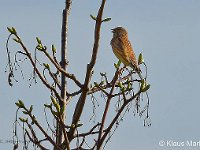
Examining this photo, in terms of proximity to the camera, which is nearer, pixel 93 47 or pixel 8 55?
pixel 93 47

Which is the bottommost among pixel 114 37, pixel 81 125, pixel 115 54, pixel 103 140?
pixel 103 140

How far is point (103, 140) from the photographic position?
12.9 ft

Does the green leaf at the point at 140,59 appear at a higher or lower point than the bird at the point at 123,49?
lower

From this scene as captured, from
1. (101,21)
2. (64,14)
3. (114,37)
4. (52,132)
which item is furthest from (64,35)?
(114,37)

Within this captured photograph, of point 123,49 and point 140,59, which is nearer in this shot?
point 140,59

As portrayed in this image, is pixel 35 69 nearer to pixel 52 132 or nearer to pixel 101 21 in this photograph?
pixel 52 132

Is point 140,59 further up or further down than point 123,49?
further down

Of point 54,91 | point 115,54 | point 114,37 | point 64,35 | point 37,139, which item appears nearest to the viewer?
point 37,139

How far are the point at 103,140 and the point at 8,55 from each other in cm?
179

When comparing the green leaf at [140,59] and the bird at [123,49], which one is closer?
the green leaf at [140,59]

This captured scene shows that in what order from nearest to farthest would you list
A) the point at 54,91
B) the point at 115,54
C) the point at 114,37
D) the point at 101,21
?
the point at 101,21
the point at 54,91
the point at 115,54
the point at 114,37

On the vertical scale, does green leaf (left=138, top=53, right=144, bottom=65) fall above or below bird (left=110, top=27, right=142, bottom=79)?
below

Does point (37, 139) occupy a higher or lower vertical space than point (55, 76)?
lower

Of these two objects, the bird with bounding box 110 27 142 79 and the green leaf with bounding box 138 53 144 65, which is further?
the bird with bounding box 110 27 142 79
